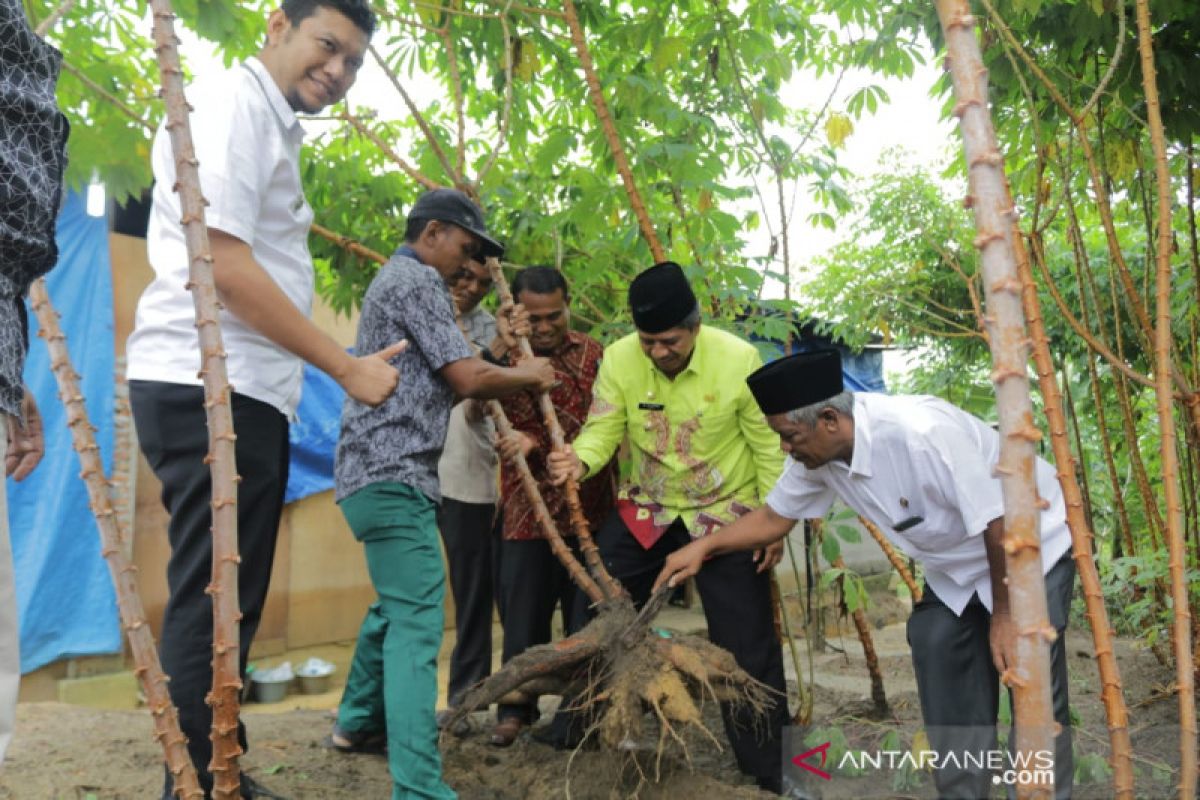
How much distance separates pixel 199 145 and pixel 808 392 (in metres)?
1.54

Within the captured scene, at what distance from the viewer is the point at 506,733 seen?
148 inches

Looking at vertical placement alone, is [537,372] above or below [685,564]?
above

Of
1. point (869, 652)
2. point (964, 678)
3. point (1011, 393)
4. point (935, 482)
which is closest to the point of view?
point (1011, 393)

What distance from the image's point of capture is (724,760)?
12.4ft

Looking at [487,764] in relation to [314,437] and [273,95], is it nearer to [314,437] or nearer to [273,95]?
[273,95]

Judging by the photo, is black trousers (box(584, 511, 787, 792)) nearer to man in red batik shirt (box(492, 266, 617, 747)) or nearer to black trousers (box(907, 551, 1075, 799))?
man in red batik shirt (box(492, 266, 617, 747))

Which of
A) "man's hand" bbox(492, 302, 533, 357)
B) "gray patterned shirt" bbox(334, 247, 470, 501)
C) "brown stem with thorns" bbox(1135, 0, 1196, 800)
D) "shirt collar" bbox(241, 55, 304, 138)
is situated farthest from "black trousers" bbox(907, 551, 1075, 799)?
"shirt collar" bbox(241, 55, 304, 138)

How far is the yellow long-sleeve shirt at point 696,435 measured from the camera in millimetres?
3393

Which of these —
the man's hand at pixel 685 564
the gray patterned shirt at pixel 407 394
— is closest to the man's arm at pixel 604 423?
the man's hand at pixel 685 564

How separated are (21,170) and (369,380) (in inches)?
27.5

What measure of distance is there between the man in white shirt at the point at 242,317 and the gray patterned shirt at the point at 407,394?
331 millimetres

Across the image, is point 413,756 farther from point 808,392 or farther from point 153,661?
point 808,392

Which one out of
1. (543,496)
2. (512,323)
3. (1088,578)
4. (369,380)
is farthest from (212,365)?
(543,496)

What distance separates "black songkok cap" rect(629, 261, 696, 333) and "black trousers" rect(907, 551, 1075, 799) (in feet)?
3.95
